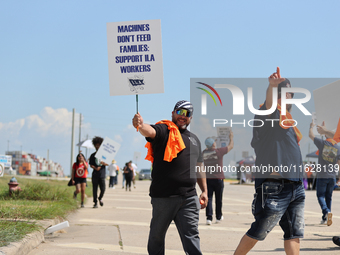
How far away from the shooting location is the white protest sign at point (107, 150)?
13.9 metres

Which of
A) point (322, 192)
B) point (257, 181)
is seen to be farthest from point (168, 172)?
point (322, 192)

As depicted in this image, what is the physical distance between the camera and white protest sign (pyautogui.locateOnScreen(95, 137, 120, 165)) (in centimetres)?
1388

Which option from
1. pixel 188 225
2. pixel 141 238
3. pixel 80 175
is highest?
pixel 80 175

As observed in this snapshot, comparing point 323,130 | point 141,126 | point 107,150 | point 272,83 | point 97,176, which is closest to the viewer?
point 141,126

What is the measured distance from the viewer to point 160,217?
4285 mm

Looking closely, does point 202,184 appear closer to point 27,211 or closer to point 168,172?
point 168,172

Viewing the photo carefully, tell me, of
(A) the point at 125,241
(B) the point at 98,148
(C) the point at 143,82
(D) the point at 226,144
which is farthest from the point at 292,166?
(B) the point at 98,148

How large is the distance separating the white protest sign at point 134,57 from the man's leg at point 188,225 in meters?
1.46

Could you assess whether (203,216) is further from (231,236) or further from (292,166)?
(292,166)

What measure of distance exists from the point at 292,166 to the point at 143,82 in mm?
1963

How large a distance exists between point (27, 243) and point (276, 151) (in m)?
3.49

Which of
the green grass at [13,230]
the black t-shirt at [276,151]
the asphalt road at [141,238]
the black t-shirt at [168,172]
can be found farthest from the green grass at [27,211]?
the black t-shirt at [276,151]

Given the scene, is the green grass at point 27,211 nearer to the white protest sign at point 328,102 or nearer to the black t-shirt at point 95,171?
the black t-shirt at point 95,171

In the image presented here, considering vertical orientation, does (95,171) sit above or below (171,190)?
below
